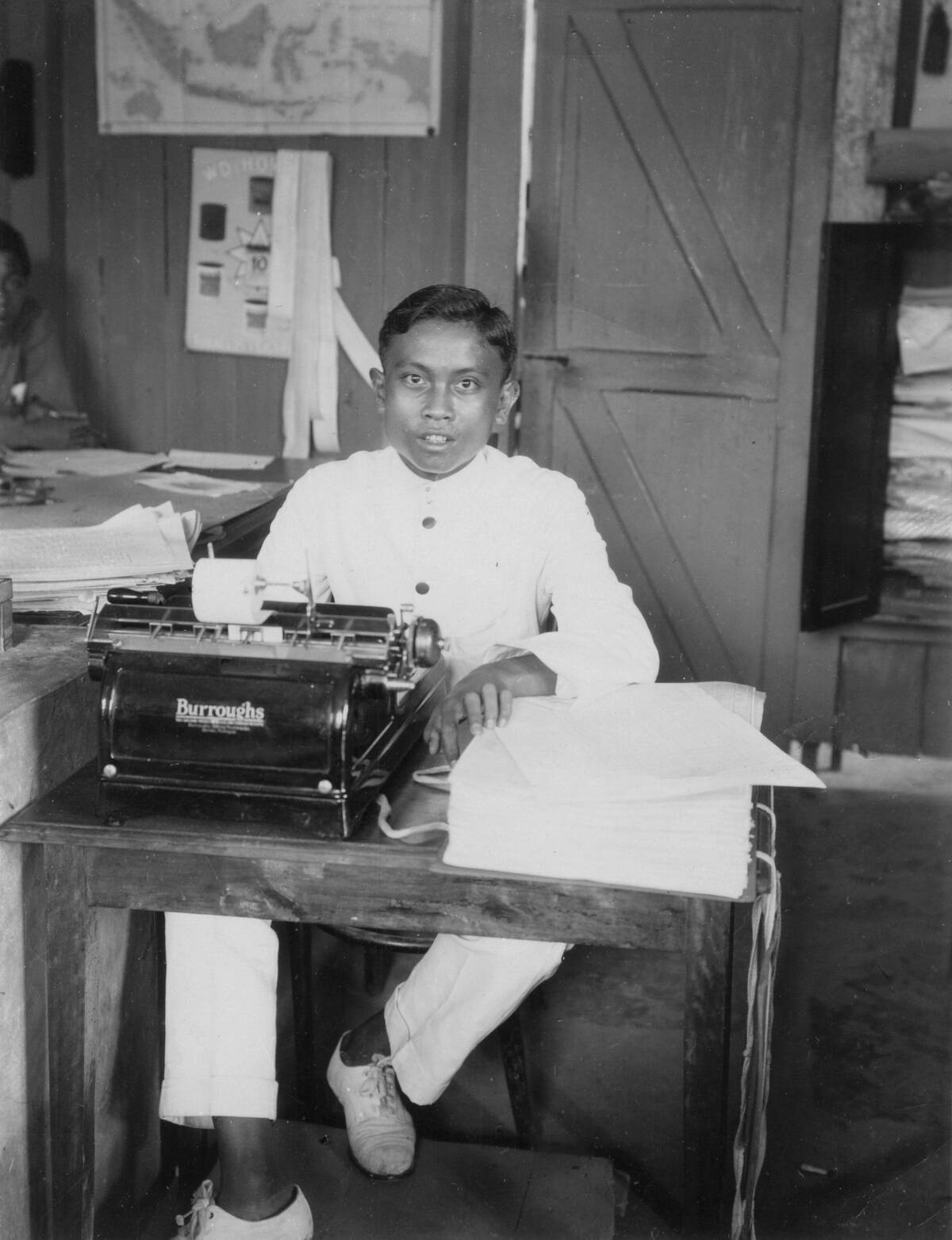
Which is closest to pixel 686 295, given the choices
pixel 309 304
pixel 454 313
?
pixel 309 304

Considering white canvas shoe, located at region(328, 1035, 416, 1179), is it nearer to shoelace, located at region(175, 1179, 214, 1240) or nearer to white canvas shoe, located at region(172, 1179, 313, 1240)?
→ white canvas shoe, located at region(172, 1179, 313, 1240)

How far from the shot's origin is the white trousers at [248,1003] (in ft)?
5.59

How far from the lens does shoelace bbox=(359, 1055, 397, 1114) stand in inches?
80.4

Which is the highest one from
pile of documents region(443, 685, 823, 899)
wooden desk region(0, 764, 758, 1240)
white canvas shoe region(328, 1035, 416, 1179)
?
pile of documents region(443, 685, 823, 899)

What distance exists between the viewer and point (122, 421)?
15.9 feet

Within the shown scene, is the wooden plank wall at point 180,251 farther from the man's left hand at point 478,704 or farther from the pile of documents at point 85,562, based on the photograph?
the man's left hand at point 478,704

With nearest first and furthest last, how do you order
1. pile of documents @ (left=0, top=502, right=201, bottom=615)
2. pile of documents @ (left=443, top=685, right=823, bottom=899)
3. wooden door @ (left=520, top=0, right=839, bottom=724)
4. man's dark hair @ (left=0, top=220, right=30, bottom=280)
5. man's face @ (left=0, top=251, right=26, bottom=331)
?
pile of documents @ (left=443, top=685, right=823, bottom=899) → pile of documents @ (left=0, top=502, right=201, bottom=615) → wooden door @ (left=520, top=0, right=839, bottom=724) → man's dark hair @ (left=0, top=220, right=30, bottom=280) → man's face @ (left=0, top=251, right=26, bottom=331)

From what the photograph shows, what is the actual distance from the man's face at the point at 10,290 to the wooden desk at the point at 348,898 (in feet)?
10.7

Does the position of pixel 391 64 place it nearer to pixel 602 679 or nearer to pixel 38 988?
pixel 602 679

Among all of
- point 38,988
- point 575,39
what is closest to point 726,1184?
point 38,988

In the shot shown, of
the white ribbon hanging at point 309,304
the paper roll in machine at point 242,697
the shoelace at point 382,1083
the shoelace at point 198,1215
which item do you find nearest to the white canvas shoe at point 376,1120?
the shoelace at point 382,1083

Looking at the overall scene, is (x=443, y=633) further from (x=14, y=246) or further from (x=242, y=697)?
(x=14, y=246)

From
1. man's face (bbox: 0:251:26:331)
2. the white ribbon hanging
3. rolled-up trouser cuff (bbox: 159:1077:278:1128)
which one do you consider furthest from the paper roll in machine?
man's face (bbox: 0:251:26:331)

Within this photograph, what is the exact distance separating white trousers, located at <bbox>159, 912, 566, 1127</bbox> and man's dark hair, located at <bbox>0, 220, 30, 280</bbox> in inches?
124
